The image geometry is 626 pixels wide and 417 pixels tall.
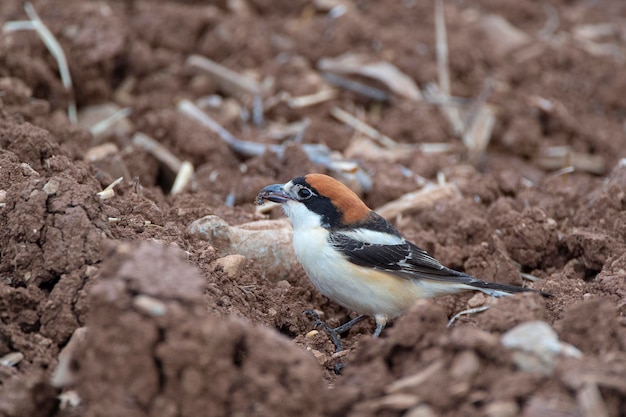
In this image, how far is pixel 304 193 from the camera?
19.0 ft

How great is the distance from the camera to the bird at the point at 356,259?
17.8ft

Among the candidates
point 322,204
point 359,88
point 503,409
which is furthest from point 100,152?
point 503,409

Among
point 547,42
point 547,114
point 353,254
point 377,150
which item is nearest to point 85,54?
point 377,150

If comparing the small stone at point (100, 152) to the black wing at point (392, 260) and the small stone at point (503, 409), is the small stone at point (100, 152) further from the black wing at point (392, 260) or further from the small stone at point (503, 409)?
the small stone at point (503, 409)

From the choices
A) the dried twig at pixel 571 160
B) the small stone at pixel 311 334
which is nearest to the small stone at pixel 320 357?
the small stone at pixel 311 334

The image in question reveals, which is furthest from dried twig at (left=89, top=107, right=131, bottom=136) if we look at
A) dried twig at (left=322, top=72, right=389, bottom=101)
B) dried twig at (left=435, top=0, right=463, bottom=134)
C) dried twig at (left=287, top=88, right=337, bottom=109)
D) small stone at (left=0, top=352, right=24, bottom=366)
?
small stone at (left=0, top=352, right=24, bottom=366)

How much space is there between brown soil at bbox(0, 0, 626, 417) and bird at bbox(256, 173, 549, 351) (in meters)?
0.24

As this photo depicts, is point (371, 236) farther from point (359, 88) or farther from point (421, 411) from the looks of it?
point (359, 88)

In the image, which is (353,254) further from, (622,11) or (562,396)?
(622,11)

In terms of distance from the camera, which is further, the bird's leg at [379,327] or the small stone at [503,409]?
the bird's leg at [379,327]

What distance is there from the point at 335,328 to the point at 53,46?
14.5 ft

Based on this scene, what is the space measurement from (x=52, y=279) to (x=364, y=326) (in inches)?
92.9

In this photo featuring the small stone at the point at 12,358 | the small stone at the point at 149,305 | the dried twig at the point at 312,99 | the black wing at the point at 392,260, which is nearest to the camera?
the small stone at the point at 149,305

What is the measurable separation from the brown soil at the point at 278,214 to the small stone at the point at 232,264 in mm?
20
